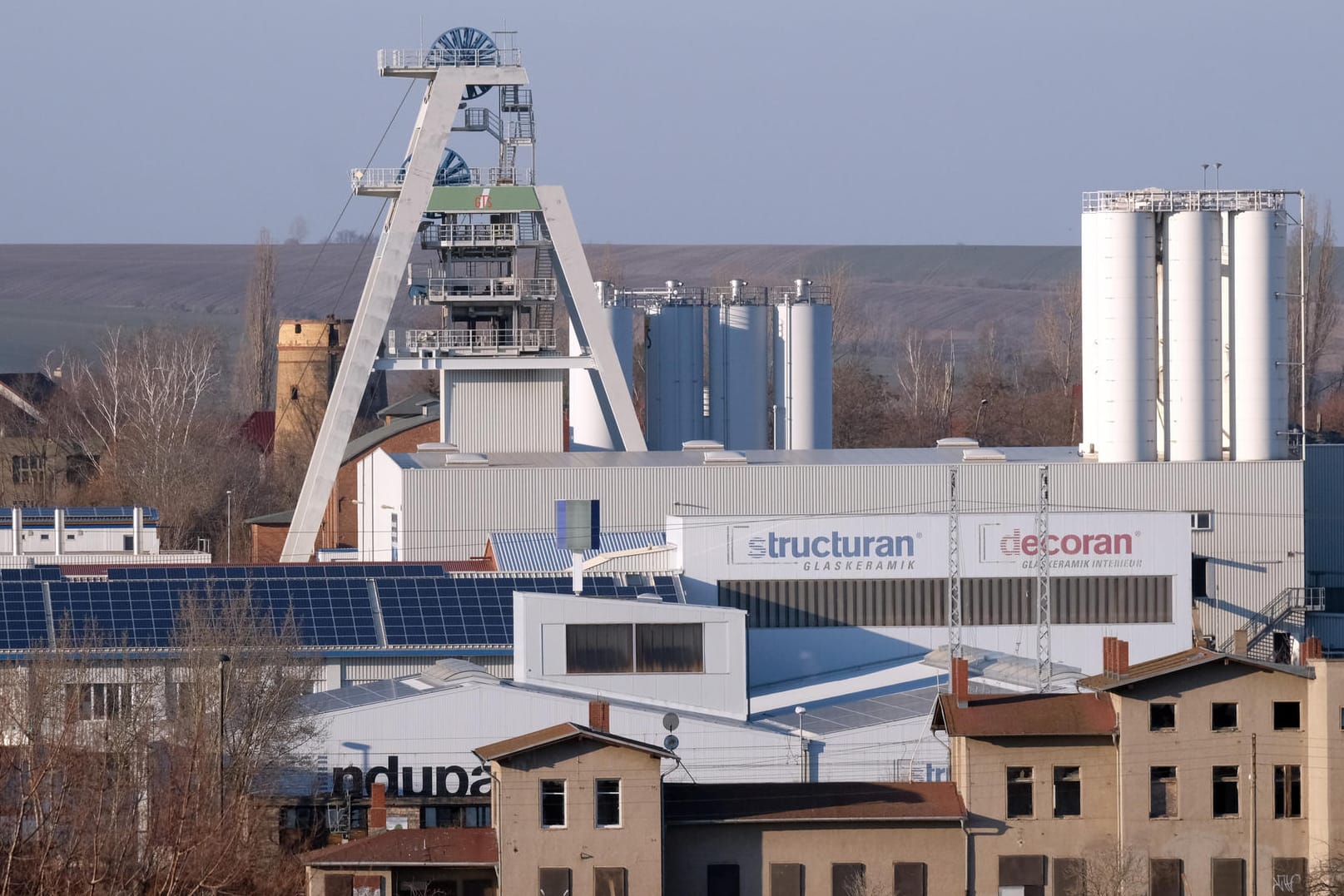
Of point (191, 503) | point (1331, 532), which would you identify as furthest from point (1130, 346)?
point (191, 503)

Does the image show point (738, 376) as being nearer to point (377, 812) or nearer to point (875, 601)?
point (875, 601)

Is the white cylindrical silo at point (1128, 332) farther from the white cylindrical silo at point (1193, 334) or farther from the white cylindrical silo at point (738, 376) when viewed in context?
the white cylindrical silo at point (738, 376)

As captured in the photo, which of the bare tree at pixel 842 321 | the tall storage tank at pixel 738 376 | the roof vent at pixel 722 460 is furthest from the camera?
the bare tree at pixel 842 321

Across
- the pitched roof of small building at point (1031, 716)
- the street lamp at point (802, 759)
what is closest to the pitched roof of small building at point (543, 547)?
the street lamp at point (802, 759)

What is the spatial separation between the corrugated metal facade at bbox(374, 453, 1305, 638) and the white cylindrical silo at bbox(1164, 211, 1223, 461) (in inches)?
37.0

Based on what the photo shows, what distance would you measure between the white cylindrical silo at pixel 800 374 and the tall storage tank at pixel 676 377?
269 centimetres

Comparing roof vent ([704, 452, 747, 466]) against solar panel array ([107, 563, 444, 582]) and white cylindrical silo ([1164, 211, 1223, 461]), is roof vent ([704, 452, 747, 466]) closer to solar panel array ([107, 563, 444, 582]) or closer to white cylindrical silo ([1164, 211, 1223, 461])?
solar panel array ([107, 563, 444, 582])

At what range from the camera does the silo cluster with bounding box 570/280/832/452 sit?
230 ft

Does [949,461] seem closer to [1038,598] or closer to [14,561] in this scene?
[1038,598]

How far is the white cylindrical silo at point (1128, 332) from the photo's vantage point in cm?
5753

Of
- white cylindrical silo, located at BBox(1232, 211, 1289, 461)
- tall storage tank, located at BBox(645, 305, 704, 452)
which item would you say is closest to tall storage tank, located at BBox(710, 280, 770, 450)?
tall storage tank, located at BBox(645, 305, 704, 452)

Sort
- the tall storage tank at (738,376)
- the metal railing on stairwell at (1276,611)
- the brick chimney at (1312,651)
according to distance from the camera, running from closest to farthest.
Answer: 1. the brick chimney at (1312,651)
2. the metal railing on stairwell at (1276,611)
3. the tall storage tank at (738,376)

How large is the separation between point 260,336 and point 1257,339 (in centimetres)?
6383

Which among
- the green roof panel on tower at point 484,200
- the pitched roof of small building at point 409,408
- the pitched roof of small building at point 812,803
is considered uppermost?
the green roof panel on tower at point 484,200
